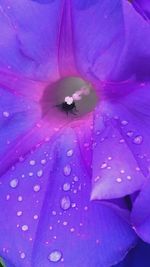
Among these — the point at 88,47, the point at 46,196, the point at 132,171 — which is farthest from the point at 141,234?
the point at 88,47

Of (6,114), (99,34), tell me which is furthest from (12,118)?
(99,34)

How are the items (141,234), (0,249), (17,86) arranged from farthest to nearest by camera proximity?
(17,86) < (0,249) < (141,234)

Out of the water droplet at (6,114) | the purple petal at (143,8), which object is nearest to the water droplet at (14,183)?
the water droplet at (6,114)

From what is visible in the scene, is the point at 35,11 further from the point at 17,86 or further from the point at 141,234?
the point at 141,234

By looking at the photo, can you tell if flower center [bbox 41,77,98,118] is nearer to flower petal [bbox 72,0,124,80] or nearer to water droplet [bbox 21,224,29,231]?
flower petal [bbox 72,0,124,80]

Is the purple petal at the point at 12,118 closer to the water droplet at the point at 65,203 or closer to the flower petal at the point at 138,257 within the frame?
the water droplet at the point at 65,203

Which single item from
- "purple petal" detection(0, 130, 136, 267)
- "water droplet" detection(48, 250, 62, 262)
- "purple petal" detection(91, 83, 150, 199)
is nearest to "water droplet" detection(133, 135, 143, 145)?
"purple petal" detection(91, 83, 150, 199)
